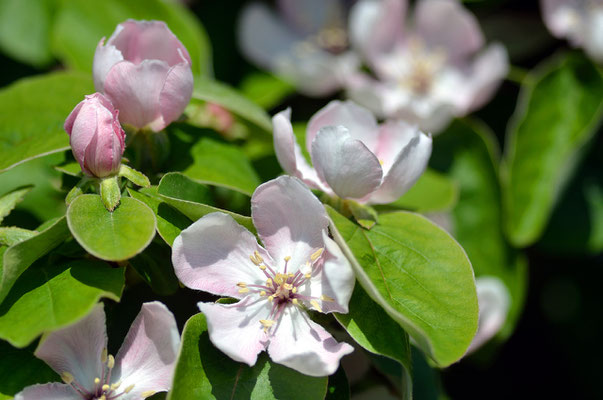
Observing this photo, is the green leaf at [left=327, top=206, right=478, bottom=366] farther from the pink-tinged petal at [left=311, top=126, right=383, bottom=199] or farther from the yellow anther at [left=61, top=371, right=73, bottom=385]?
the yellow anther at [left=61, top=371, right=73, bottom=385]

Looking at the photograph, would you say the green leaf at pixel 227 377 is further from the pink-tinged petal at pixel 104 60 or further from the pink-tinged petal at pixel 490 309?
the pink-tinged petal at pixel 490 309

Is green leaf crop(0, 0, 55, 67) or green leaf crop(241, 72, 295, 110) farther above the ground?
green leaf crop(0, 0, 55, 67)

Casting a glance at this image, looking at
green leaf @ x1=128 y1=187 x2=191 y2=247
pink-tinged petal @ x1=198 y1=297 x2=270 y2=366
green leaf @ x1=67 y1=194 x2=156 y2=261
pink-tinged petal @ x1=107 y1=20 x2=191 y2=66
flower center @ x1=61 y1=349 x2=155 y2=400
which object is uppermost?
pink-tinged petal @ x1=107 y1=20 x2=191 y2=66

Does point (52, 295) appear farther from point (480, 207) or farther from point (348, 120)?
point (480, 207)

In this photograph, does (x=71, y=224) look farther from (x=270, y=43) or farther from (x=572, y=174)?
(x=572, y=174)

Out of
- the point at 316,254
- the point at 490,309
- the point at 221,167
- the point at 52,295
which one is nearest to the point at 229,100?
the point at 221,167

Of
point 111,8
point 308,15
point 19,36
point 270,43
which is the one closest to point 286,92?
point 270,43

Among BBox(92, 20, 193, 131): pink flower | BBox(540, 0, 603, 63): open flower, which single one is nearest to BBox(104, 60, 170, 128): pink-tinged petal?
BBox(92, 20, 193, 131): pink flower
